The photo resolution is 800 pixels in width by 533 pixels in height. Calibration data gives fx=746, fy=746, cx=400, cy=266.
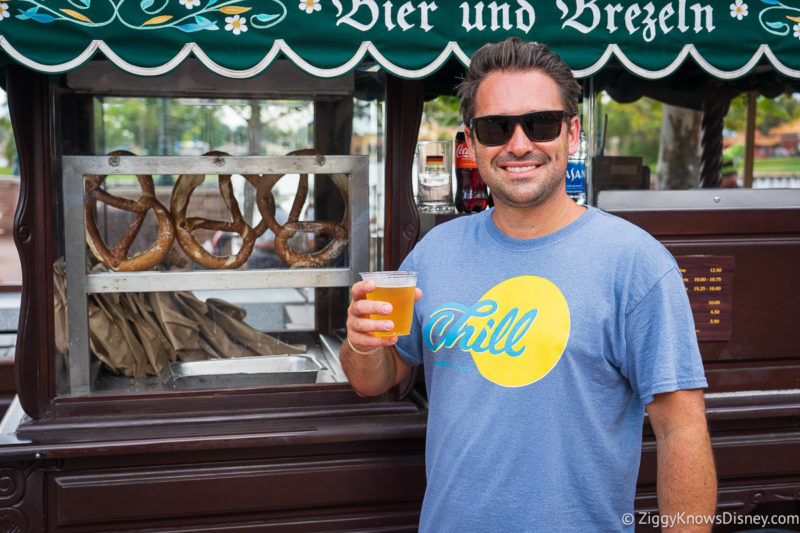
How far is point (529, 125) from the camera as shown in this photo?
1.75 m

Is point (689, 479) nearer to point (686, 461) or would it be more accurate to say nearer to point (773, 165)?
point (686, 461)

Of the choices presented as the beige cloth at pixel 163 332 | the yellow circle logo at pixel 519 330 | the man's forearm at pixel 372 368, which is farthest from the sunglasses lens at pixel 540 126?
the beige cloth at pixel 163 332

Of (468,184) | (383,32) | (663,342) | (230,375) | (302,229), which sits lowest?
(230,375)

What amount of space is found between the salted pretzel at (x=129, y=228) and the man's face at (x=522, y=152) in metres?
1.49

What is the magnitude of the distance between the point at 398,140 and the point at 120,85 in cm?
110

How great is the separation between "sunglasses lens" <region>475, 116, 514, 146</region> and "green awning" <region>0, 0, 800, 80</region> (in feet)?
2.02

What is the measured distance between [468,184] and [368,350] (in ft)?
4.13

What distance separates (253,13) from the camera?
87.4 inches

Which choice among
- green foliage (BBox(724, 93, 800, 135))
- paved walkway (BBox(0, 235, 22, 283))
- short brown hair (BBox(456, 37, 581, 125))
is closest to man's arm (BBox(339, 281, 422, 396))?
short brown hair (BBox(456, 37, 581, 125))

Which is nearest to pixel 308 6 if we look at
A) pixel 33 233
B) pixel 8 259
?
pixel 33 233

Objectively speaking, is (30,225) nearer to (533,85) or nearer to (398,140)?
(398,140)

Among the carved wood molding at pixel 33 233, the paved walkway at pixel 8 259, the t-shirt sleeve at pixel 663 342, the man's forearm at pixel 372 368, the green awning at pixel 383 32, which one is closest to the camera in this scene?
the t-shirt sleeve at pixel 663 342

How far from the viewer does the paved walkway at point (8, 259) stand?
385 inches

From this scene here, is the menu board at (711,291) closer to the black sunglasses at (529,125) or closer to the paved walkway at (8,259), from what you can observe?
the black sunglasses at (529,125)
